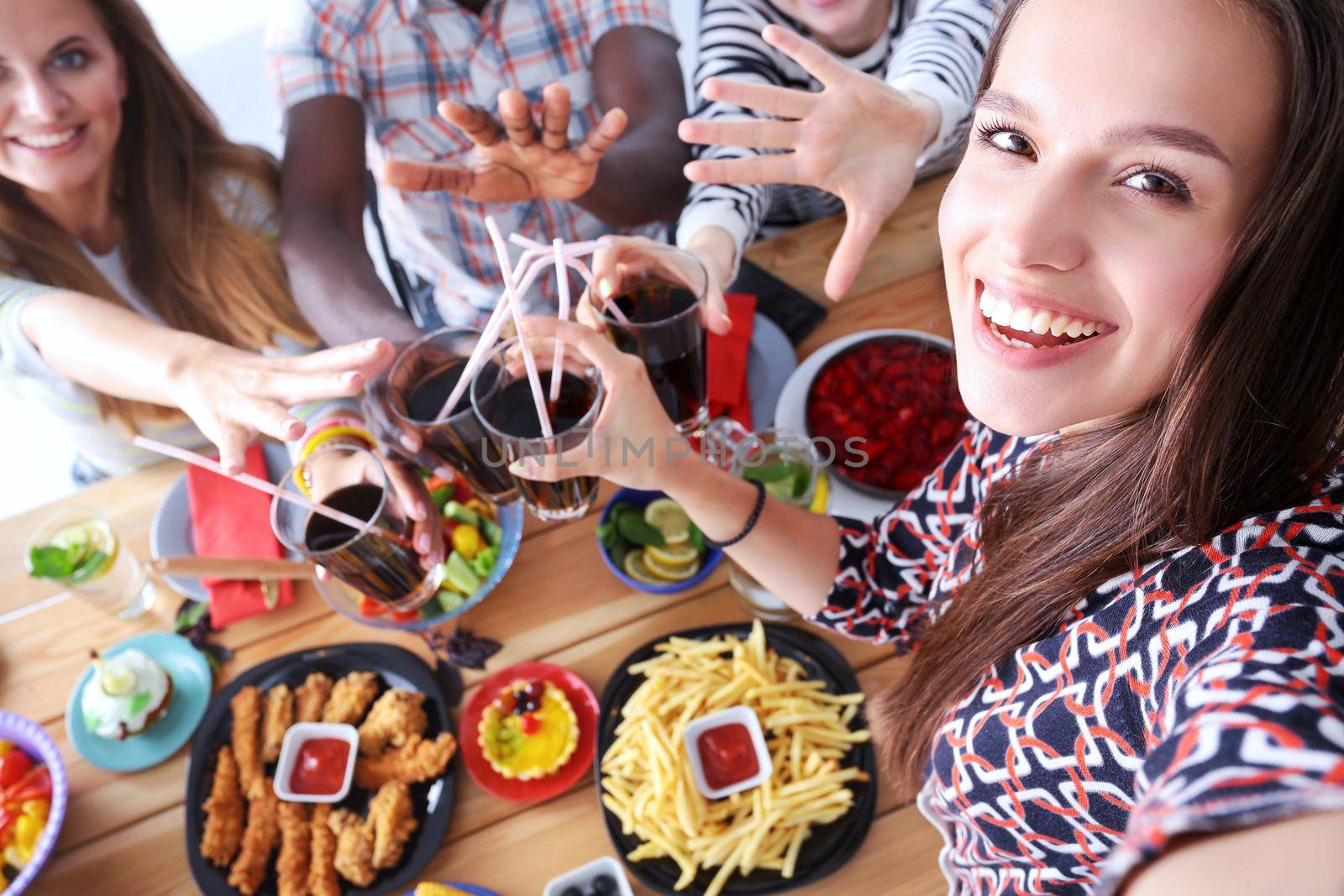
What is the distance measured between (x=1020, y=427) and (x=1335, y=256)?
0.30 meters

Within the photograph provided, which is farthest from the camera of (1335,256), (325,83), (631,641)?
(325,83)

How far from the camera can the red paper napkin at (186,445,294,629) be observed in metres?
1.47

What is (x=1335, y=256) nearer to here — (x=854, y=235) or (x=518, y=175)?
(x=854, y=235)

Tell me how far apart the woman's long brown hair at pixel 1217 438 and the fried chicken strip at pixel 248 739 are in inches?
41.6

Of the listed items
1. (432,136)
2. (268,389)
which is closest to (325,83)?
(432,136)

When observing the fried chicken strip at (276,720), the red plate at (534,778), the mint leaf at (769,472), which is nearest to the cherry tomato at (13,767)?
the fried chicken strip at (276,720)

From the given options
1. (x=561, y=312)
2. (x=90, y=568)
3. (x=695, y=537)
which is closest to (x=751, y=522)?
(x=695, y=537)

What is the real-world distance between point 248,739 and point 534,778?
50 centimetres

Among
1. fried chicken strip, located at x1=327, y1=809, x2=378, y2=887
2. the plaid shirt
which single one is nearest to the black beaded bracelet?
fried chicken strip, located at x1=327, y1=809, x2=378, y2=887

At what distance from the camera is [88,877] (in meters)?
1.23

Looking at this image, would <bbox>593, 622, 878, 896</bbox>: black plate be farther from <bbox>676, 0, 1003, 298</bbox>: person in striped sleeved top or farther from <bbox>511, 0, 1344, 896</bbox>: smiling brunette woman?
<bbox>676, 0, 1003, 298</bbox>: person in striped sleeved top

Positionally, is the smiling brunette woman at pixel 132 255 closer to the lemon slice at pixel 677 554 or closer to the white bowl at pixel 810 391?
the lemon slice at pixel 677 554

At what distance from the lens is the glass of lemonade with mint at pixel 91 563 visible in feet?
4.62

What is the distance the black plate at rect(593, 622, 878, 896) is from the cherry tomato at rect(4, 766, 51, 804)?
2.98ft
